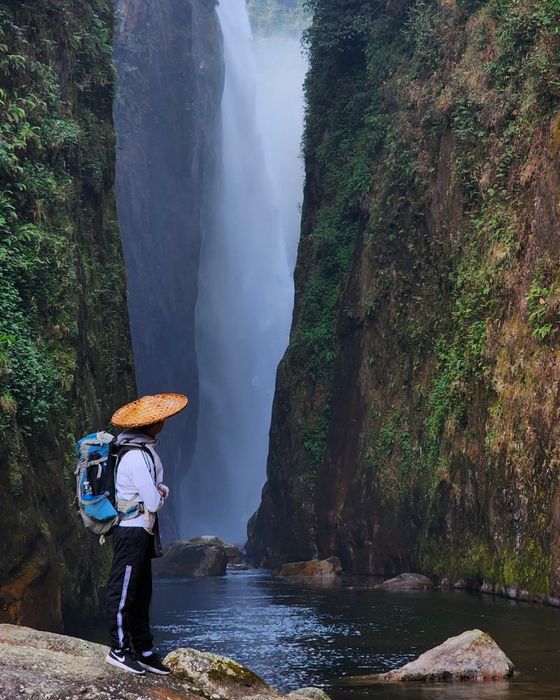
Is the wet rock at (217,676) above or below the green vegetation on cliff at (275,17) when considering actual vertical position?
below

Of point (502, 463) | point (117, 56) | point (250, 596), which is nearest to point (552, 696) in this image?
point (502, 463)

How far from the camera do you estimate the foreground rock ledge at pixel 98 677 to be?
5242mm

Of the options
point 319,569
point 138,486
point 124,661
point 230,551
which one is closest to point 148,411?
point 138,486

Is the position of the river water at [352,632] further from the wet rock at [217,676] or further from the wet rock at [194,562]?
the wet rock at [194,562]

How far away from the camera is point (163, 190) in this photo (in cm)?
5994

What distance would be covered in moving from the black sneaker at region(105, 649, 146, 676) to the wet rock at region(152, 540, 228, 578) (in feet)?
81.2

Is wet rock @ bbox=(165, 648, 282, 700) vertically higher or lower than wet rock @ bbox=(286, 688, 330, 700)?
higher

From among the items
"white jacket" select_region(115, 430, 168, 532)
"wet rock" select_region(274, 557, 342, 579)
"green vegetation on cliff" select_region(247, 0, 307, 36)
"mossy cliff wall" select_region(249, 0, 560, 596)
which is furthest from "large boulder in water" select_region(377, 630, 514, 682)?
"green vegetation on cliff" select_region(247, 0, 307, 36)

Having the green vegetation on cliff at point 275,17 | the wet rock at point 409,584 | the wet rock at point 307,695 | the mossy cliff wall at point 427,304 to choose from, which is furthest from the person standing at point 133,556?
the green vegetation on cliff at point 275,17

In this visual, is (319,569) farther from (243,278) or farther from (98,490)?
(243,278)

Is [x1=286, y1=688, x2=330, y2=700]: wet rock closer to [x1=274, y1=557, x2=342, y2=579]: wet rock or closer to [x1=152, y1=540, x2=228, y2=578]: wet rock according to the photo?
[x1=274, y1=557, x2=342, y2=579]: wet rock

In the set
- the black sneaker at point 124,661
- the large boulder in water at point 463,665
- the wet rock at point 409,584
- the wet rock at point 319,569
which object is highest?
the black sneaker at point 124,661

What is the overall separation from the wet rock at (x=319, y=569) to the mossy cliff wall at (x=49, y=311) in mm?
6813

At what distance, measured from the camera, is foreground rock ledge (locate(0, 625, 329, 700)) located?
524 centimetres
